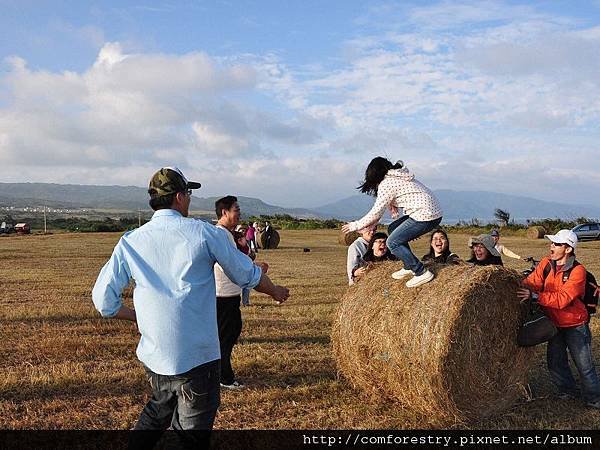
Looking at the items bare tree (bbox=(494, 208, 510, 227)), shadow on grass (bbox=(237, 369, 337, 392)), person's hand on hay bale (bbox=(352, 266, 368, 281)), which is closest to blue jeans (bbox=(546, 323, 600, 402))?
person's hand on hay bale (bbox=(352, 266, 368, 281))

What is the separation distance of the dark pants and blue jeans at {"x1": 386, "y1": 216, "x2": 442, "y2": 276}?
1976mm

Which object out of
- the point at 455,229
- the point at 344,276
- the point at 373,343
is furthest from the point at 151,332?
the point at 455,229

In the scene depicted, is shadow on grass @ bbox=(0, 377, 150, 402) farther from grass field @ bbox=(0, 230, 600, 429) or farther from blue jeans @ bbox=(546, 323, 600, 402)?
blue jeans @ bbox=(546, 323, 600, 402)

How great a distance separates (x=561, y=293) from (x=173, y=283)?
4753mm

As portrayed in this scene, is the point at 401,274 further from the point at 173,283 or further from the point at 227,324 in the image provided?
the point at 173,283

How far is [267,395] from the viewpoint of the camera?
7160 millimetres

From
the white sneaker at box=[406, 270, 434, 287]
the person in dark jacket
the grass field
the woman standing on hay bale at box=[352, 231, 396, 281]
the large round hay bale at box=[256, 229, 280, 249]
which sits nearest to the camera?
the grass field

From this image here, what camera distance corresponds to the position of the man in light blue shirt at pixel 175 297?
3.81m

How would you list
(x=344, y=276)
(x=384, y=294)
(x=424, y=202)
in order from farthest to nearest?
(x=344, y=276) < (x=384, y=294) < (x=424, y=202)

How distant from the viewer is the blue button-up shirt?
3811 mm

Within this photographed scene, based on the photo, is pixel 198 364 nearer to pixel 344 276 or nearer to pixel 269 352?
pixel 269 352

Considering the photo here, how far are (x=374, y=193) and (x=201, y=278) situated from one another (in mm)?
3421

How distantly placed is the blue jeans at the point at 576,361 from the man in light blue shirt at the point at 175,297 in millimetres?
4662

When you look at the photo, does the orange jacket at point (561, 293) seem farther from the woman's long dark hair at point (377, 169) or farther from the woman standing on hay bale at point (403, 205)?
the woman's long dark hair at point (377, 169)
